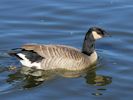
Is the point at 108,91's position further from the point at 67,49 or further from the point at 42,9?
the point at 42,9

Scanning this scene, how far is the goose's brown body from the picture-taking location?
45.9 feet

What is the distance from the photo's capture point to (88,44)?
14.6 meters

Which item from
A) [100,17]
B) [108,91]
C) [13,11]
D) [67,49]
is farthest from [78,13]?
[108,91]

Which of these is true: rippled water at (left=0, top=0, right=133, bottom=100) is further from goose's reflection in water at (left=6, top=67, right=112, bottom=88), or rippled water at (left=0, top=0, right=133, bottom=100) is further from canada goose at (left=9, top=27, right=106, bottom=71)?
canada goose at (left=9, top=27, right=106, bottom=71)

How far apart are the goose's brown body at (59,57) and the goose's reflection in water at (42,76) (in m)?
0.17

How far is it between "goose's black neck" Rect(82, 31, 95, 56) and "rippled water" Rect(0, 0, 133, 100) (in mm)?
385

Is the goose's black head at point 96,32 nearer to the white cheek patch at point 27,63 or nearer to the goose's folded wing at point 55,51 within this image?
the goose's folded wing at point 55,51

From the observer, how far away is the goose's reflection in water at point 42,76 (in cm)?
1318

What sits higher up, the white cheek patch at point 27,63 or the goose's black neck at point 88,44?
the goose's black neck at point 88,44

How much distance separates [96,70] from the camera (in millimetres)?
14211

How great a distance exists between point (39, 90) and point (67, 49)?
6.18 ft

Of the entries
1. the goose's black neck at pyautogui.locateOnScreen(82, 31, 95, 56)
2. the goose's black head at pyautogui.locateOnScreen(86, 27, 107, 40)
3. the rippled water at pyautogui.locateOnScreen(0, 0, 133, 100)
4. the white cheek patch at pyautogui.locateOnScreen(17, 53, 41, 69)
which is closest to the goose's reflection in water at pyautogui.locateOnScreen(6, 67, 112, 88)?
the rippled water at pyautogui.locateOnScreen(0, 0, 133, 100)

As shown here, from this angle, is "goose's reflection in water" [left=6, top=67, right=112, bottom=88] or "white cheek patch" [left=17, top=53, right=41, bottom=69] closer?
"goose's reflection in water" [left=6, top=67, right=112, bottom=88]

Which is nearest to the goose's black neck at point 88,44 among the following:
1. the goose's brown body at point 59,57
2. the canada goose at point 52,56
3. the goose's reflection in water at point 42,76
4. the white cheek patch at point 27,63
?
the canada goose at point 52,56
